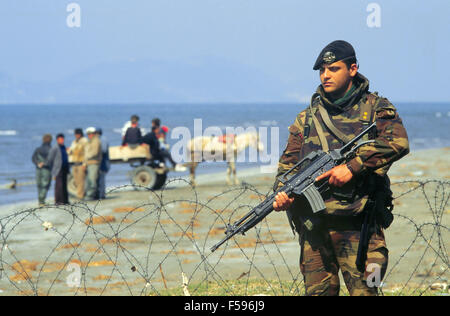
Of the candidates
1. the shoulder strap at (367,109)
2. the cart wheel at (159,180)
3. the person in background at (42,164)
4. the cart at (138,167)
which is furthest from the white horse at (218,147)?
the shoulder strap at (367,109)

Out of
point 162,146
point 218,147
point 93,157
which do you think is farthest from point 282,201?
point 218,147

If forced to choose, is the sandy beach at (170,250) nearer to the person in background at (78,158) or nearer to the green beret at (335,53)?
the person in background at (78,158)

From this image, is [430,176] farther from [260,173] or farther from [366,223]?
[366,223]

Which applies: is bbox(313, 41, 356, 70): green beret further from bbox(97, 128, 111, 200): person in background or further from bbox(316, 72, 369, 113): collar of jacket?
bbox(97, 128, 111, 200): person in background

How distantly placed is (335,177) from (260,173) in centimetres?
2339

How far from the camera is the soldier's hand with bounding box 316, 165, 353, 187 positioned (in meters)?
5.08

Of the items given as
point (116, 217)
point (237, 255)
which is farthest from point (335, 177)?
point (116, 217)

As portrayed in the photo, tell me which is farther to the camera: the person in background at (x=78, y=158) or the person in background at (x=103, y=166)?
the person in background at (x=78, y=158)

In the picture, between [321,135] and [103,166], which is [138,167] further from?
[321,135]

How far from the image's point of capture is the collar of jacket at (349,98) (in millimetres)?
5406

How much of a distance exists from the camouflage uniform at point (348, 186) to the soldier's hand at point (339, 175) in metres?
0.05

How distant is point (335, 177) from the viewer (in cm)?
511

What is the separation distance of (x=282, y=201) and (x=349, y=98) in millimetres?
886

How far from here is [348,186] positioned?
17.2 feet
